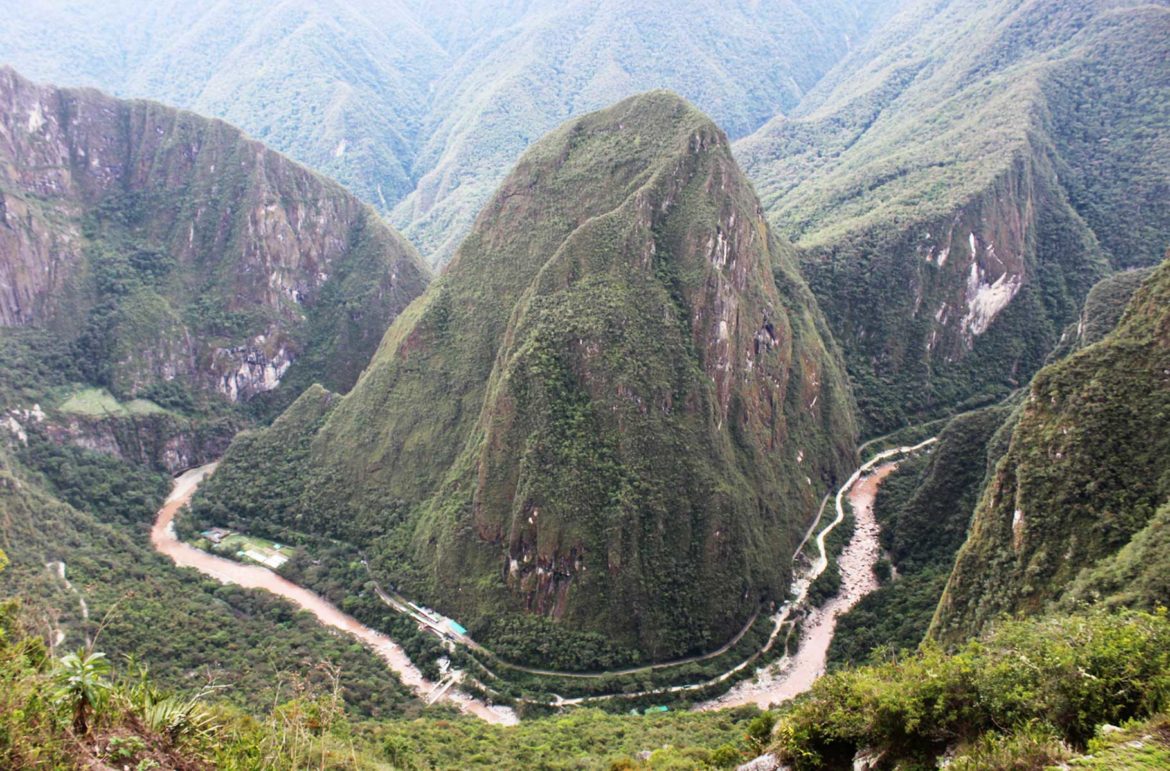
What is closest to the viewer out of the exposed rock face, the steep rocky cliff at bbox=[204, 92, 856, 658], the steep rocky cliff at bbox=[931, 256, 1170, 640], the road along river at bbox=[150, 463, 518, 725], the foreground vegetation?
the foreground vegetation

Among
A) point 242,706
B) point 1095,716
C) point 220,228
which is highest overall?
point 220,228

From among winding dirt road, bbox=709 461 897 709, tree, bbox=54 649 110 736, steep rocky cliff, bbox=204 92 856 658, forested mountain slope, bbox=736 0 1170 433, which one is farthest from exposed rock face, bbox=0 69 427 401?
tree, bbox=54 649 110 736

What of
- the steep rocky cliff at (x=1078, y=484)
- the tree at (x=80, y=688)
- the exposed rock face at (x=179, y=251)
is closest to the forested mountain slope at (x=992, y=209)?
the steep rocky cliff at (x=1078, y=484)

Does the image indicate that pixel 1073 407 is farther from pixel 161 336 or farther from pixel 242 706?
pixel 161 336

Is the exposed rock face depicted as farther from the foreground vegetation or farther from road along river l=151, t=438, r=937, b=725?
the foreground vegetation

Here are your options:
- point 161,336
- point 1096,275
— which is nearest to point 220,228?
point 161,336

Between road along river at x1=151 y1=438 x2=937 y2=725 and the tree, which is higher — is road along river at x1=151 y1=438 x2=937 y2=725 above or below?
below
